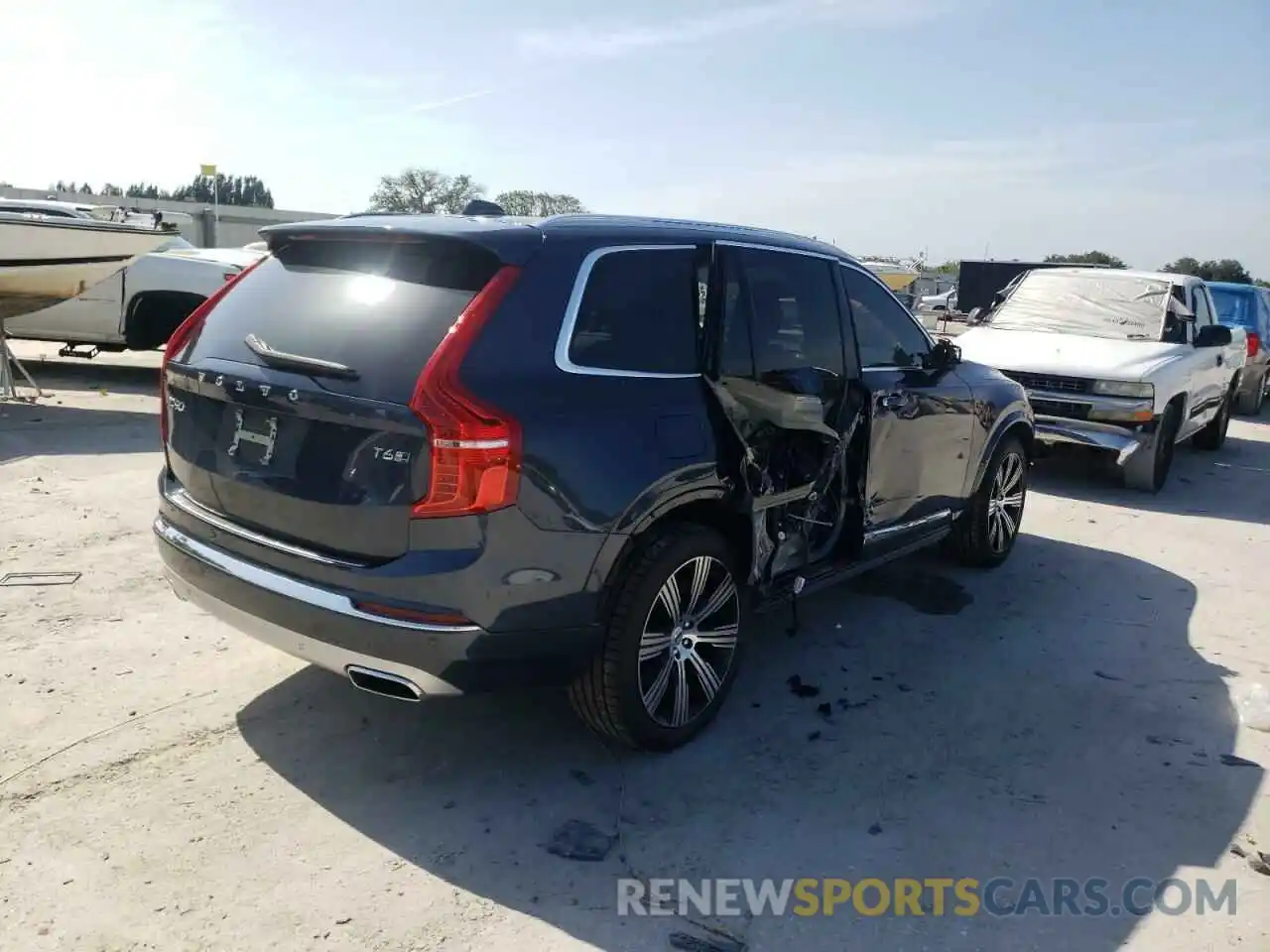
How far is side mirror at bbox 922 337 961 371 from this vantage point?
5.42 m

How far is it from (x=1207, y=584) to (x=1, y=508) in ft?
24.6

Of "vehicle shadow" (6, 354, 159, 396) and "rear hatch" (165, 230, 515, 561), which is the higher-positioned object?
"rear hatch" (165, 230, 515, 561)

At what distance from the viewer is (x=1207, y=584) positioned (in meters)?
6.34

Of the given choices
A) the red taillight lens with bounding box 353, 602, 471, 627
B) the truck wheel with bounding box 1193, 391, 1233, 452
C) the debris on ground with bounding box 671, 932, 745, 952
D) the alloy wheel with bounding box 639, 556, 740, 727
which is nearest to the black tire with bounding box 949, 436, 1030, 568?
the alloy wheel with bounding box 639, 556, 740, 727

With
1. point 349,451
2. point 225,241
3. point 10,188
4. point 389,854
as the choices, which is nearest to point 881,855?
point 389,854

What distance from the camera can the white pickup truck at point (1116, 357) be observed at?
8.43m

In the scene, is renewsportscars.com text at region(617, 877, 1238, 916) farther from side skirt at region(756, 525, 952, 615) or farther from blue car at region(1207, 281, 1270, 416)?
blue car at region(1207, 281, 1270, 416)

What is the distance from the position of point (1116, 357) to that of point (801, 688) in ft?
19.4

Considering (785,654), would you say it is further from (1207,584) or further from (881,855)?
(1207,584)

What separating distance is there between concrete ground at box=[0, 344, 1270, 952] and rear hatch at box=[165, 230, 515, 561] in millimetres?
907

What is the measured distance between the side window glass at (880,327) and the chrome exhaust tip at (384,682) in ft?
8.98

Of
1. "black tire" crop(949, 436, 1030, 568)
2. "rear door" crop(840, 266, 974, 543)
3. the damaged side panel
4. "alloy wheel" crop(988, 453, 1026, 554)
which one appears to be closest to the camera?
the damaged side panel

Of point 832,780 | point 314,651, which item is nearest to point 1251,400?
point 832,780

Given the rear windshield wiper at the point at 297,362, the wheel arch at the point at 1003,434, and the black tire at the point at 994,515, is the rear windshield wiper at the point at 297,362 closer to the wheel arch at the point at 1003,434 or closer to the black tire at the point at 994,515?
the wheel arch at the point at 1003,434
